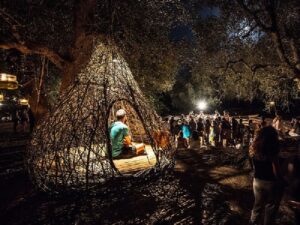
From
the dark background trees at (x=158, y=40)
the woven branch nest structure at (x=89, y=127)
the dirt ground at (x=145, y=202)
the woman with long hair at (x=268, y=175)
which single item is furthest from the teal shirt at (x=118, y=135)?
the woman with long hair at (x=268, y=175)

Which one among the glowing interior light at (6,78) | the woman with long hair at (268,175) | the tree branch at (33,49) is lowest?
the woman with long hair at (268,175)

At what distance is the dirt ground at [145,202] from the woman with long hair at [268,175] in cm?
102

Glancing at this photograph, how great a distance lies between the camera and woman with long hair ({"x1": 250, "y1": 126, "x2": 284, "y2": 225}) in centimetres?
469

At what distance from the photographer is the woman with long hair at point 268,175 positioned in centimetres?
469

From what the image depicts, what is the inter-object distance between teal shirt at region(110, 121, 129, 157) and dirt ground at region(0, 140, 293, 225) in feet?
3.71

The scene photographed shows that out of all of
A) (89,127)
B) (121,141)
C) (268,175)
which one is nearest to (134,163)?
(121,141)

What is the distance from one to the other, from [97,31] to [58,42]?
2470 millimetres

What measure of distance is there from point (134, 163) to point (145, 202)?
4.26 ft

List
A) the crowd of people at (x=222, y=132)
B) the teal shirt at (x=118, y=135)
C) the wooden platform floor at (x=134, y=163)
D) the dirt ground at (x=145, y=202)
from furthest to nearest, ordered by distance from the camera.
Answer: the crowd of people at (x=222, y=132)
the teal shirt at (x=118, y=135)
the wooden platform floor at (x=134, y=163)
the dirt ground at (x=145, y=202)

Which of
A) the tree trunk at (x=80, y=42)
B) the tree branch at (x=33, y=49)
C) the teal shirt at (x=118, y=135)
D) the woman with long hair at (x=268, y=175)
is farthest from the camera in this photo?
the tree trunk at (x=80, y=42)

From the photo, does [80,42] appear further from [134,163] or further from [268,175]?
[268,175]

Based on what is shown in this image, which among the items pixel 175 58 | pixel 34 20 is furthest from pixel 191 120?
pixel 34 20

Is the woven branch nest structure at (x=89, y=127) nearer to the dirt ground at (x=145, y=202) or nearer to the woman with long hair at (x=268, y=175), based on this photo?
the dirt ground at (x=145, y=202)

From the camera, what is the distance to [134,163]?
791cm
